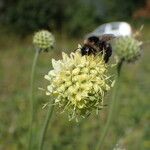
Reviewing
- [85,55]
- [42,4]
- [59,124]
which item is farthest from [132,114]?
[42,4]

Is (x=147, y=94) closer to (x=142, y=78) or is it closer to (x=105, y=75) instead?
(x=142, y=78)

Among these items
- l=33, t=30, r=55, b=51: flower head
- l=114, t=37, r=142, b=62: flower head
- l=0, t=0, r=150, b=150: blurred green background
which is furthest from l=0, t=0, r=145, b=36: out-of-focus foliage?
l=114, t=37, r=142, b=62: flower head

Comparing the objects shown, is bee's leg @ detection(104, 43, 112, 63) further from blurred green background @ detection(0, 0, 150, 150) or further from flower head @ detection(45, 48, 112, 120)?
blurred green background @ detection(0, 0, 150, 150)

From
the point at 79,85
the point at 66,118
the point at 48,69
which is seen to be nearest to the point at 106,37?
the point at 79,85

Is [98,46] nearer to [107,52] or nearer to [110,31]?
[107,52]

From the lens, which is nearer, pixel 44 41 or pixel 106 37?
pixel 106 37

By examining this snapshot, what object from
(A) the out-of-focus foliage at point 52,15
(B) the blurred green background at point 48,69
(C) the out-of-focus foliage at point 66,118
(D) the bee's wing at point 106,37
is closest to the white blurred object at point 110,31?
(D) the bee's wing at point 106,37
